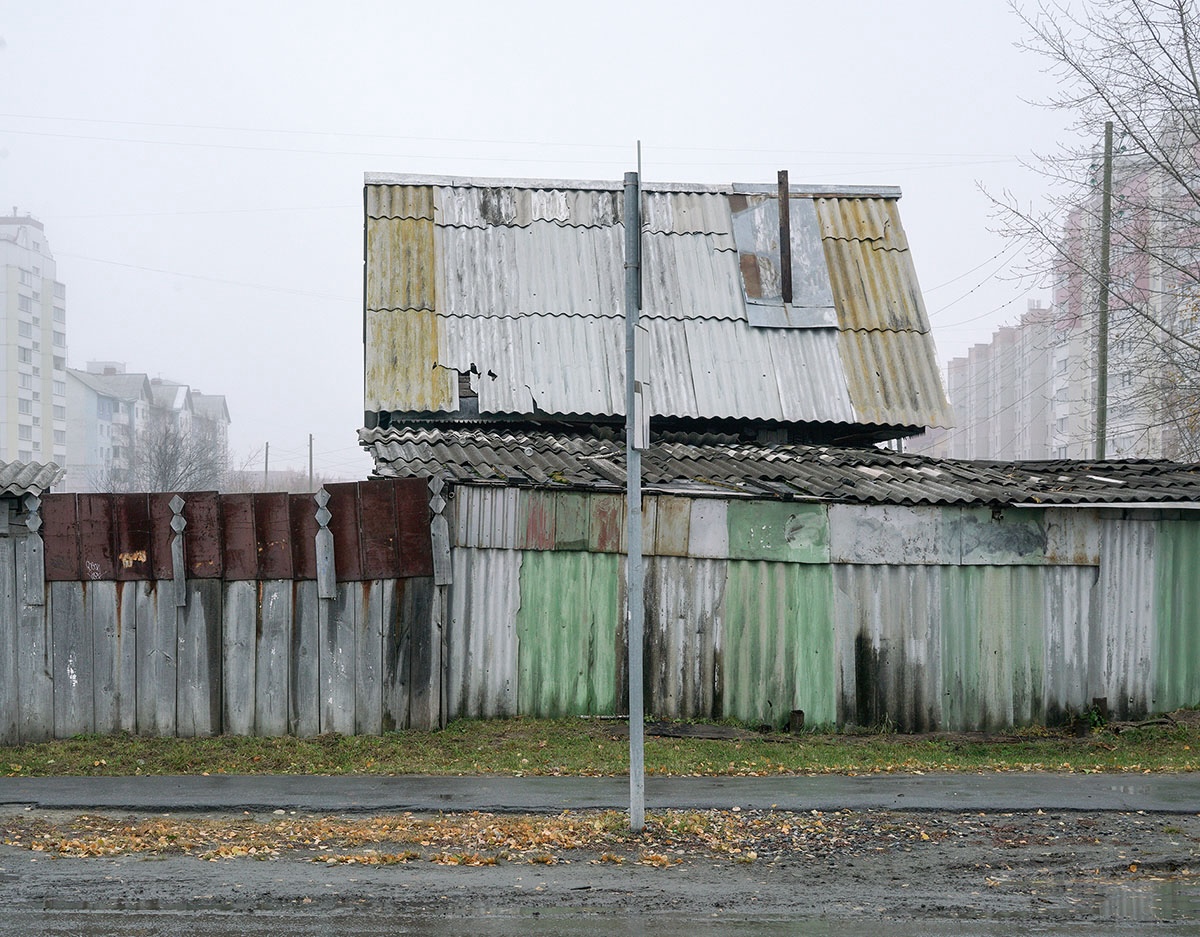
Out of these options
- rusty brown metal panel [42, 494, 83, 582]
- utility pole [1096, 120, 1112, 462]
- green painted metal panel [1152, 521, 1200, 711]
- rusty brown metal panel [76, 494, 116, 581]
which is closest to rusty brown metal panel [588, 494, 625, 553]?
rusty brown metal panel [76, 494, 116, 581]

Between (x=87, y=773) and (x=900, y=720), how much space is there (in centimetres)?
796

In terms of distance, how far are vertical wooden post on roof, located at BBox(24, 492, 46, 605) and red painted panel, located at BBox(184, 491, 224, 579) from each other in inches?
53.9

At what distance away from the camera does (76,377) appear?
99000 millimetres

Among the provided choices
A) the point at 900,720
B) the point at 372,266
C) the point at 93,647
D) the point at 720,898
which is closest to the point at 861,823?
the point at 720,898

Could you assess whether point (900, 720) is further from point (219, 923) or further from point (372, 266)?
point (372, 266)

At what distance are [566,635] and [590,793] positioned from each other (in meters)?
3.19

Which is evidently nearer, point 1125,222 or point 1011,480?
point 1011,480

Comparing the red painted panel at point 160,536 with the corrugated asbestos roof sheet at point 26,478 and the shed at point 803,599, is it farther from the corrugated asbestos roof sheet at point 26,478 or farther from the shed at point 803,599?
the shed at point 803,599

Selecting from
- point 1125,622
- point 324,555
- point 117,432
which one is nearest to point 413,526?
point 324,555

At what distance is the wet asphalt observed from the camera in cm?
862

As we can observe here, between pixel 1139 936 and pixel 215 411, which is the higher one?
pixel 215 411

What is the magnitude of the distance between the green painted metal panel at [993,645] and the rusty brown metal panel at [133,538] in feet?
27.0

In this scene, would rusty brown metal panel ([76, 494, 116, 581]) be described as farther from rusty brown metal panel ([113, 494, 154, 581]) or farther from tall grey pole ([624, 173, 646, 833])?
tall grey pole ([624, 173, 646, 833])

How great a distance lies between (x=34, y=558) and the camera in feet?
36.5
